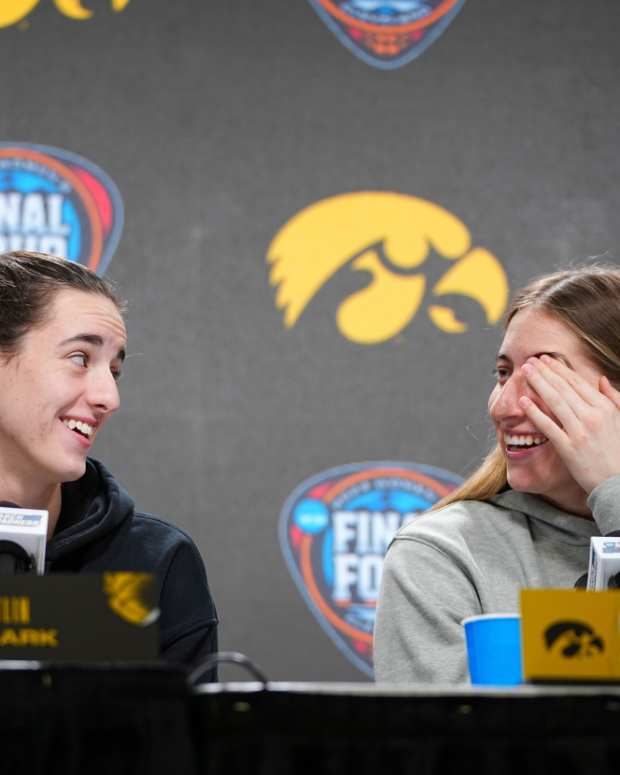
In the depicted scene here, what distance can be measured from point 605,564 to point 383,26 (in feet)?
6.86

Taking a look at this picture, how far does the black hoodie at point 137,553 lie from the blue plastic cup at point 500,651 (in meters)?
0.70

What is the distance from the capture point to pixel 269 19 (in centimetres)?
301

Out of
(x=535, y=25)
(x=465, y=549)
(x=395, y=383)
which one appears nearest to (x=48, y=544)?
(x=465, y=549)

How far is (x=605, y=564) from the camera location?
48.8 inches

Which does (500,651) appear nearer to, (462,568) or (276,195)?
(462,568)

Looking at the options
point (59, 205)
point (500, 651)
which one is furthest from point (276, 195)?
point (500, 651)

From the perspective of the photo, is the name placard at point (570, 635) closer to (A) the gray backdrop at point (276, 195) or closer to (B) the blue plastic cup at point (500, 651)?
(B) the blue plastic cup at point (500, 651)

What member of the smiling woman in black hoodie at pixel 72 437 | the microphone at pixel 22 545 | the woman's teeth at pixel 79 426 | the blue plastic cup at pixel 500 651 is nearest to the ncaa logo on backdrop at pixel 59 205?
the smiling woman in black hoodie at pixel 72 437

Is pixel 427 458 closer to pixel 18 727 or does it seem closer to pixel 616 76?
pixel 616 76

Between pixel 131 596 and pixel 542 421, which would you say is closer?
pixel 131 596

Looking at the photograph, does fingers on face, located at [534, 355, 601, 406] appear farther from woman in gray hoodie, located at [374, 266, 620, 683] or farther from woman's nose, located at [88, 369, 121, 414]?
woman's nose, located at [88, 369, 121, 414]

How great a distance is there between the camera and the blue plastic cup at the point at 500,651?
996mm

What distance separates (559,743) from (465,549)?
2.83 ft

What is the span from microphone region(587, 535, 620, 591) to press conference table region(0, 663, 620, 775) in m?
0.51
